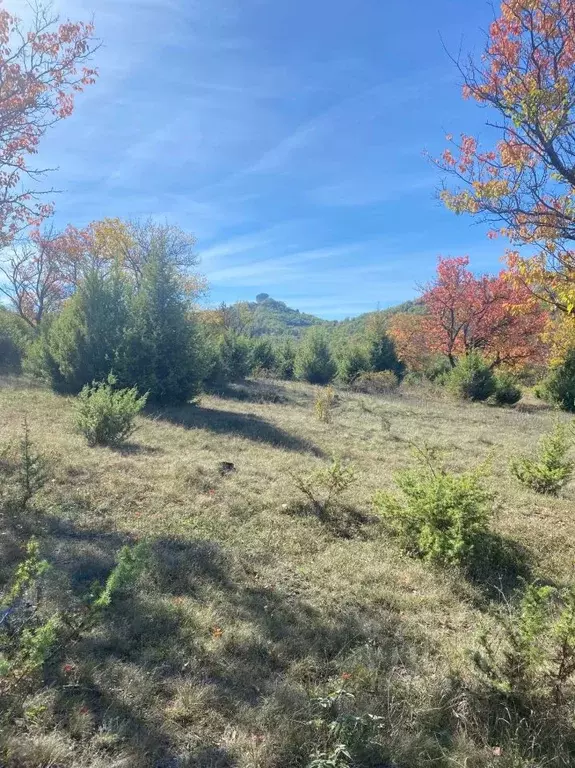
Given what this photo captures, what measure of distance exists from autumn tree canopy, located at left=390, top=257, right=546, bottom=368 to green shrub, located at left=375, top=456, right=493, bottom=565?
2216cm

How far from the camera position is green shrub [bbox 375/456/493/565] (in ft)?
12.4

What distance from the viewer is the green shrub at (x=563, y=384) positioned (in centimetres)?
1725

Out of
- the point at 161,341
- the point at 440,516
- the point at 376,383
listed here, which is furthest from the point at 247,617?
the point at 376,383

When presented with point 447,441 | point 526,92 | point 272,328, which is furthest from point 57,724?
point 272,328

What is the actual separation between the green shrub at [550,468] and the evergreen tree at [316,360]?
62.8ft

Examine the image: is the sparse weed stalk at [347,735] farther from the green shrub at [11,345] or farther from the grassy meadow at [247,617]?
the green shrub at [11,345]

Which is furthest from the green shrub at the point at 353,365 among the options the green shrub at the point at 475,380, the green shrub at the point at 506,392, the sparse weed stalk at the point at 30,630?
the sparse weed stalk at the point at 30,630

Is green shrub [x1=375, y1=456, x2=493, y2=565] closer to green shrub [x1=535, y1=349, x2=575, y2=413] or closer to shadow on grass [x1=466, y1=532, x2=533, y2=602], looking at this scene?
shadow on grass [x1=466, y1=532, x2=533, y2=602]

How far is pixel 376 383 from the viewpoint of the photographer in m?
22.7

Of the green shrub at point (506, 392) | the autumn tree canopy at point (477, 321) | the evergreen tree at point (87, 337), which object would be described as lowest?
the green shrub at point (506, 392)

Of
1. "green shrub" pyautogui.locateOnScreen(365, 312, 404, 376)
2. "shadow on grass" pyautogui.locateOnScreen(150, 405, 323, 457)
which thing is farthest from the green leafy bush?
"shadow on grass" pyautogui.locateOnScreen(150, 405, 323, 457)

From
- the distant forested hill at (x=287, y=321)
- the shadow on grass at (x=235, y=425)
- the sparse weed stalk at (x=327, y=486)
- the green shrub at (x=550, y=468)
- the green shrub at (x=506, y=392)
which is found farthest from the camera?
the distant forested hill at (x=287, y=321)

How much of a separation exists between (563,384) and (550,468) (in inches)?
547

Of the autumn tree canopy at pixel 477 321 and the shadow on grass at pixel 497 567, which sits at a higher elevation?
the autumn tree canopy at pixel 477 321
